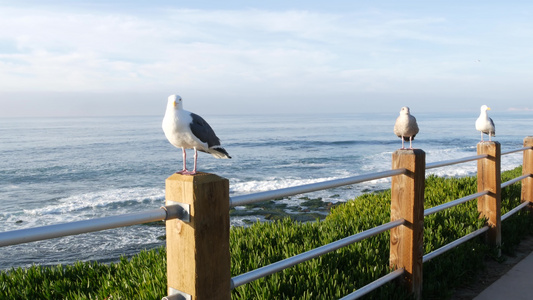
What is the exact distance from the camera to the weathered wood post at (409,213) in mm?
3764

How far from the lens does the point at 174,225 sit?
2088mm

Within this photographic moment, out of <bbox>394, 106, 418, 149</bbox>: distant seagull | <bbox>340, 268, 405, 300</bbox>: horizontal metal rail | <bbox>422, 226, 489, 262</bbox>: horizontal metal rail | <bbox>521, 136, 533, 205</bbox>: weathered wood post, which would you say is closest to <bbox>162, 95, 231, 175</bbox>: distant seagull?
<bbox>340, 268, 405, 300</bbox>: horizontal metal rail

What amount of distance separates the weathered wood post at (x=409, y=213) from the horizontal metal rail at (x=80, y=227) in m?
2.26

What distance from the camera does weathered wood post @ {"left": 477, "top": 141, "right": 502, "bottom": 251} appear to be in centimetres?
540

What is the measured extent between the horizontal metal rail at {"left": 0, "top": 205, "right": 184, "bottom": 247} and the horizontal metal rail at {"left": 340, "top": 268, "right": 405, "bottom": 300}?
158cm

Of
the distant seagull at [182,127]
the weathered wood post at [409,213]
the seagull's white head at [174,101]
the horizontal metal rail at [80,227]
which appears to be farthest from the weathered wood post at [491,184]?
the horizontal metal rail at [80,227]

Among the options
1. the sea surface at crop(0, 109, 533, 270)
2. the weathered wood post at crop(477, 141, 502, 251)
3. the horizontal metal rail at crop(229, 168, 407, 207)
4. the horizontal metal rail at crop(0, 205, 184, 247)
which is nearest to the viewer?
the horizontal metal rail at crop(0, 205, 184, 247)

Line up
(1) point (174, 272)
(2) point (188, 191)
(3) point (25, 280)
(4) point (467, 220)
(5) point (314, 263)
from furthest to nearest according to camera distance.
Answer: (4) point (467, 220) < (3) point (25, 280) < (5) point (314, 263) < (1) point (174, 272) < (2) point (188, 191)

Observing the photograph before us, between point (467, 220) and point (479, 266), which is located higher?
point (467, 220)

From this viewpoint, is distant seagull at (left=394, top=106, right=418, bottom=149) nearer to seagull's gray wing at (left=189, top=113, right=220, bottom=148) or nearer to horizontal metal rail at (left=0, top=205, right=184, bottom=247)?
seagull's gray wing at (left=189, top=113, right=220, bottom=148)

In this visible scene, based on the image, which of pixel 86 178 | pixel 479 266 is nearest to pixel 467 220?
pixel 479 266

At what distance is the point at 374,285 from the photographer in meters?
3.45

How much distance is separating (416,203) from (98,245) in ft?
31.0

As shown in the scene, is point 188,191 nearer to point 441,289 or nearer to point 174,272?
point 174,272
